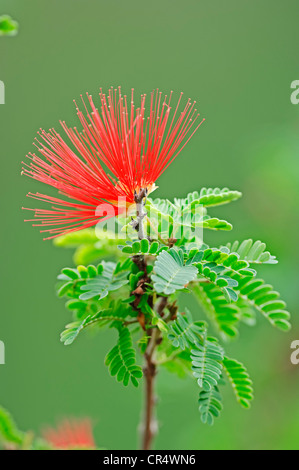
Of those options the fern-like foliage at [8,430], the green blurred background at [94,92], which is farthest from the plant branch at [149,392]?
the green blurred background at [94,92]

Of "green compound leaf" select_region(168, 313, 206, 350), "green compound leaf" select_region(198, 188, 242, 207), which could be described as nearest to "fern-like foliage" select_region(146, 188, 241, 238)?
"green compound leaf" select_region(198, 188, 242, 207)

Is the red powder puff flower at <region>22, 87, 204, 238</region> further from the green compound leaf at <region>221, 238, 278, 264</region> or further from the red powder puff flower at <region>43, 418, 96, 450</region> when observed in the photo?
the red powder puff flower at <region>43, 418, 96, 450</region>

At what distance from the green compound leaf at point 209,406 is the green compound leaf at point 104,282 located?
6.9 inches

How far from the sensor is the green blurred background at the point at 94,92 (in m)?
2.56

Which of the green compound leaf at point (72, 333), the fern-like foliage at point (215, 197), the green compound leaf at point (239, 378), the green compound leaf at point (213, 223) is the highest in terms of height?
the fern-like foliage at point (215, 197)

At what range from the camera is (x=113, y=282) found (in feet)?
2.30

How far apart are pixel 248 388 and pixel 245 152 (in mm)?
917

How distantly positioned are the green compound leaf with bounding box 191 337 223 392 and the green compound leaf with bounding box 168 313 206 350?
13mm

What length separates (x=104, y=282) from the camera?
2.28ft

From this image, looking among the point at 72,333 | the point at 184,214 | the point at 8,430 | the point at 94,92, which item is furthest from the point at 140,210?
the point at 94,92

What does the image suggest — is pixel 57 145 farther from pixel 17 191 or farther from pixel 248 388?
pixel 17 191

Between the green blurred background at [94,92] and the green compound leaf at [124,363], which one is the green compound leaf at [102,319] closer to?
the green compound leaf at [124,363]

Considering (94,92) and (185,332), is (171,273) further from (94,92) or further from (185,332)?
(94,92)

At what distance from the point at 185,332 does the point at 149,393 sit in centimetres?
14
